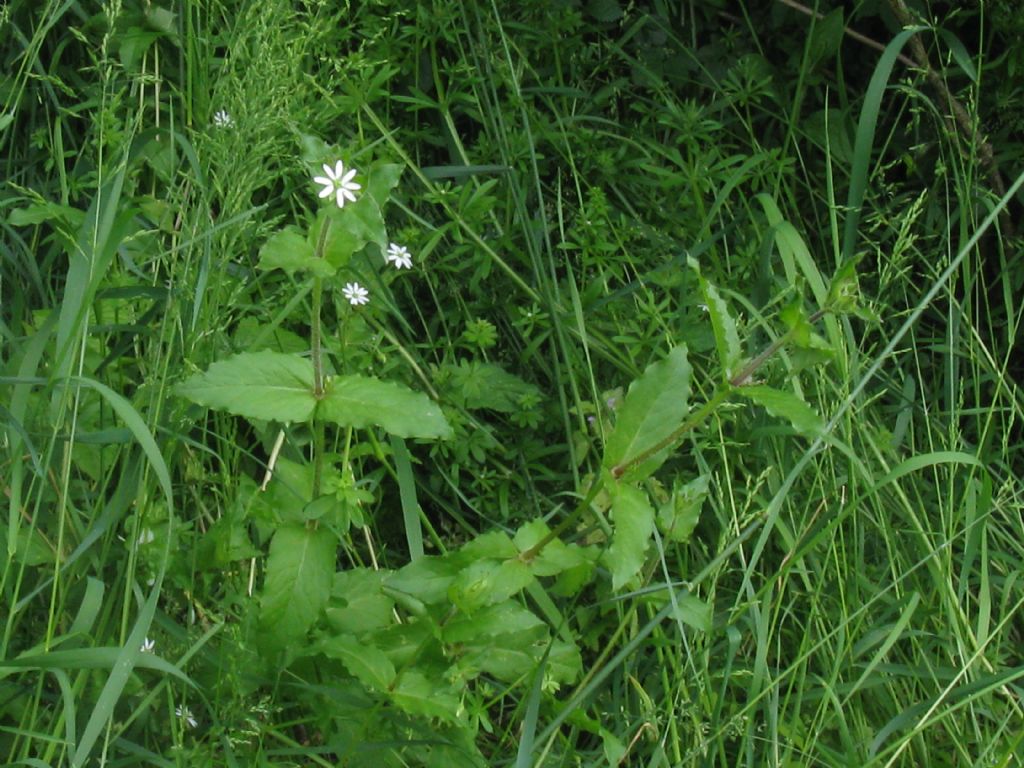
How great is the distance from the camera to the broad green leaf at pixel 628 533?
1.62 m

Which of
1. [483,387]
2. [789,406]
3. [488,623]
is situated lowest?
[483,387]

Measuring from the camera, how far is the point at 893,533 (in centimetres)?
232

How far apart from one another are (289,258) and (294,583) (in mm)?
436

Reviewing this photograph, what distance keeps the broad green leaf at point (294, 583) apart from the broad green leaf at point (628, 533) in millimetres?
394

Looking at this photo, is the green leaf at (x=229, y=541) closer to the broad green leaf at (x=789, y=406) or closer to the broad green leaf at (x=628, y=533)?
the broad green leaf at (x=628, y=533)

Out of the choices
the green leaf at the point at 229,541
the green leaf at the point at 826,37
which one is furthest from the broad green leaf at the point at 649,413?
the green leaf at the point at 826,37

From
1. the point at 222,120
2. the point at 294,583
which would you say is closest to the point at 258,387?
the point at 294,583

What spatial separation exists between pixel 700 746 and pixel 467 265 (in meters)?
1.18

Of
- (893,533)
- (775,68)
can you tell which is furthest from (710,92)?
(893,533)

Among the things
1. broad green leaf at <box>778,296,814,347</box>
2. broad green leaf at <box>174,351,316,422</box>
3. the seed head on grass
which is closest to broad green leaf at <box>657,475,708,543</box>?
broad green leaf at <box>778,296,814,347</box>

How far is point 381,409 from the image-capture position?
1.69 metres

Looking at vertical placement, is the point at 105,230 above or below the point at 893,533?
above

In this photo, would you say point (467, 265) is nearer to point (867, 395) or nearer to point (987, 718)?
point (867, 395)

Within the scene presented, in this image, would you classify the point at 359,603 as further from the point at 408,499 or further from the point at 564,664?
the point at 564,664
